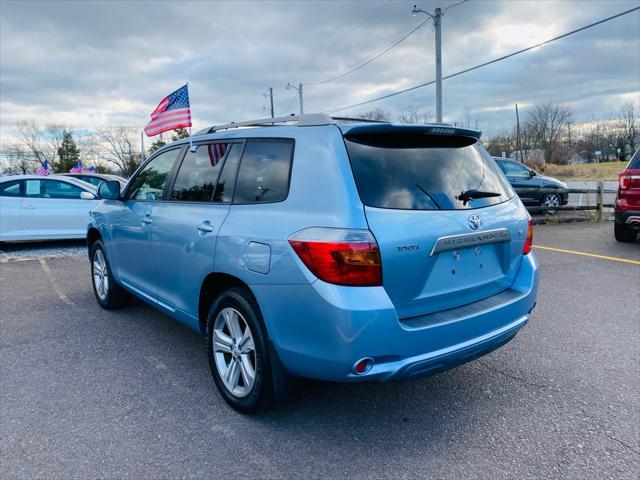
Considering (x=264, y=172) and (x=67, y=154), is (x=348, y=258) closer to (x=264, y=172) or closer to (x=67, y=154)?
(x=264, y=172)

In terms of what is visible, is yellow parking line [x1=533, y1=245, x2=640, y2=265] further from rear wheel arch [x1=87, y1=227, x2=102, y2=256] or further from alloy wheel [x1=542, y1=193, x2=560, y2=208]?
rear wheel arch [x1=87, y1=227, x2=102, y2=256]

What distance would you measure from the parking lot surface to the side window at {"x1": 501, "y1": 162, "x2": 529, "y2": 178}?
10823 millimetres

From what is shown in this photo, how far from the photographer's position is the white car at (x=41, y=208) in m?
9.63

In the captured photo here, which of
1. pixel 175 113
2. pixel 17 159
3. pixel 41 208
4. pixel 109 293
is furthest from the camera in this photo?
pixel 17 159

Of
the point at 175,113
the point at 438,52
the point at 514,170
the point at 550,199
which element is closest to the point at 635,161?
the point at 514,170

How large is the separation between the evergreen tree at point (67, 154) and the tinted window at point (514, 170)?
7587 cm

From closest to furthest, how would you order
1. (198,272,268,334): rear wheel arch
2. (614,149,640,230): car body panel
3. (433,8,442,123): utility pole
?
1. (198,272,268,334): rear wheel arch
2. (614,149,640,230): car body panel
3. (433,8,442,123): utility pole

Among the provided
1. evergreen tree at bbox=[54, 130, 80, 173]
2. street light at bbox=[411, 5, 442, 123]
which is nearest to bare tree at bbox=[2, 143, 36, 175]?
evergreen tree at bbox=[54, 130, 80, 173]

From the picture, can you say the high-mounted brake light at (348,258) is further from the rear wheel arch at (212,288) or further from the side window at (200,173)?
the side window at (200,173)

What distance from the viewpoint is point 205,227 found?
3.20m

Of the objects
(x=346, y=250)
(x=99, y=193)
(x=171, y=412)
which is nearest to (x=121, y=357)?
(x=171, y=412)

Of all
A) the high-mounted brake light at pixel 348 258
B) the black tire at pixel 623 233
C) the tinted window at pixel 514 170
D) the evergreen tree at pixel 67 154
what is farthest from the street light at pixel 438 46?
the evergreen tree at pixel 67 154

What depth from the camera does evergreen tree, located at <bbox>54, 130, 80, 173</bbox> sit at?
250 feet

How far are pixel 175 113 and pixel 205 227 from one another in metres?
3.33
